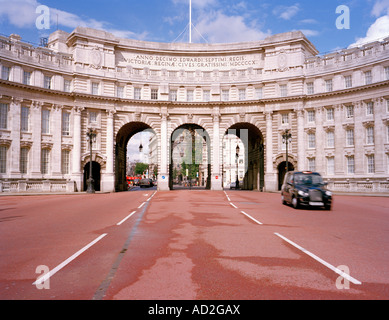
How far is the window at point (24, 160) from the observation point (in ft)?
120

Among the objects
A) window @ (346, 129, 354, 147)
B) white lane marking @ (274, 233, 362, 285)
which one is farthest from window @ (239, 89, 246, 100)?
white lane marking @ (274, 233, 362, 285)

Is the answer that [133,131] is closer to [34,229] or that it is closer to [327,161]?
[327,161]

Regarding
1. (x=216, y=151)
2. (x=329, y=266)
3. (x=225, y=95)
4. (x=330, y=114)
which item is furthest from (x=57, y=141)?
(x=329, y=266)

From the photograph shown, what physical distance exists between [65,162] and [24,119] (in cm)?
653

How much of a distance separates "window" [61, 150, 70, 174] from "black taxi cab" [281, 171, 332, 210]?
29.0 meters

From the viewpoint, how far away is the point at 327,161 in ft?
131

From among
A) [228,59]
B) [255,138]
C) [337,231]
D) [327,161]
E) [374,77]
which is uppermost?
[228,59]

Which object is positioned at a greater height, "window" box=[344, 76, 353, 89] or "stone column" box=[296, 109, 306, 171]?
"window" box=[344, 76, 353, 89]

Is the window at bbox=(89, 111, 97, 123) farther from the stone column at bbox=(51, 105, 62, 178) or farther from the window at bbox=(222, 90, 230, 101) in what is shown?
the window at bbox=(222, 90, 230, 101)

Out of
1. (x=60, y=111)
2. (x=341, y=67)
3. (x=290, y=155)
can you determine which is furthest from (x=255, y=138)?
(x=60, y=111)

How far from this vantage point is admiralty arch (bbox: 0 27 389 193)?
35.9 m

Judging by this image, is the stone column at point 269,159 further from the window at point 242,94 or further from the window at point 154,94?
the window at point 154,94

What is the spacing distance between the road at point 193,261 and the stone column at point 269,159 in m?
31.0

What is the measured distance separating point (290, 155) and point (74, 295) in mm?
39635
